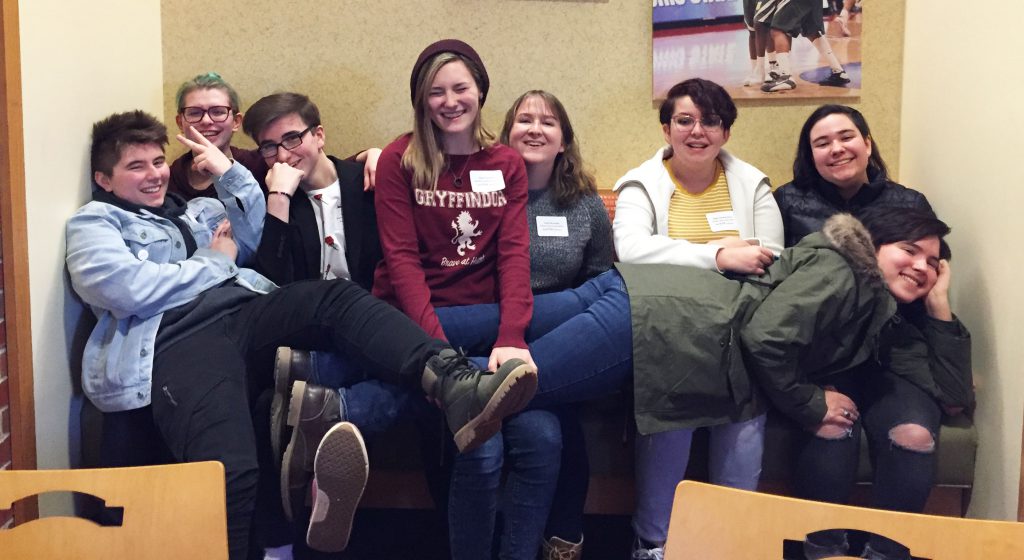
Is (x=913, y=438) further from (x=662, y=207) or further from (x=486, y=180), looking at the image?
(x=486, y=180)

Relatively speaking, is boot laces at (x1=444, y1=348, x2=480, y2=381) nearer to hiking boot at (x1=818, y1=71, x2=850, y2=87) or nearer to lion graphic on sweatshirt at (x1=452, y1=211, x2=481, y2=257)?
lion graphic on sweatshirt at (x1=452, y1=211, x2=481, y2=257)

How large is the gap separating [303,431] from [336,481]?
19 centimetres

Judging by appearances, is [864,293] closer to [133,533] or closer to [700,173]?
[700,173]

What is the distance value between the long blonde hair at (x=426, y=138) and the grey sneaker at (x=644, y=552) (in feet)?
3.73

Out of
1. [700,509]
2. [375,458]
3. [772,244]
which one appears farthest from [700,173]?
[700,509]

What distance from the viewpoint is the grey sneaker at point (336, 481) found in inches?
71.8

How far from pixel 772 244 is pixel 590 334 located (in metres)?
0.82

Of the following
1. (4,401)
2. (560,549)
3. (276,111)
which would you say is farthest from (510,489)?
(276,111)

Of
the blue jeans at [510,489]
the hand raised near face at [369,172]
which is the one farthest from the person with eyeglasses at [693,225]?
the hand raised near face at [369,172]

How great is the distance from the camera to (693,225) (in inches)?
102

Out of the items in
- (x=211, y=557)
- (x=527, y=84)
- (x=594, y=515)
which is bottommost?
(x=594, y=515)

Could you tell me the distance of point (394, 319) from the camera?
2.03 meters

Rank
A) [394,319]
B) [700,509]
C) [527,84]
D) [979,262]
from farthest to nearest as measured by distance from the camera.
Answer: [527,84] → [979,262] → [394,319] → [700,509]

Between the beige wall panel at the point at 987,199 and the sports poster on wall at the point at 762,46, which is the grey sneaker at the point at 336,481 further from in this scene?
the sports poster on wall at the point at 762,46
